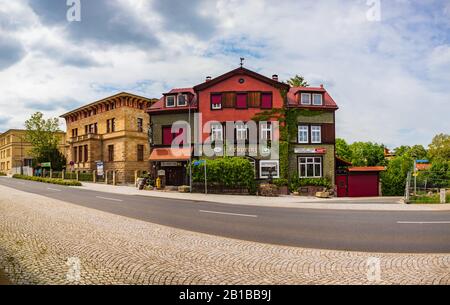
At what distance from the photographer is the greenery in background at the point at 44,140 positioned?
49.8 meters

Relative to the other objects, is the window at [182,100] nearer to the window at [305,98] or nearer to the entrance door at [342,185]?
the window at [305,98]

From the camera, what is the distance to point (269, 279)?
5.13 m

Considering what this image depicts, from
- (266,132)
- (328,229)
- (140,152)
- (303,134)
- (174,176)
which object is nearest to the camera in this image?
(328,229)

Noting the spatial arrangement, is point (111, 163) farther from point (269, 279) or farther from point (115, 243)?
point (269, 279)

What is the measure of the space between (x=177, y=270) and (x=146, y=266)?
2.29 feet

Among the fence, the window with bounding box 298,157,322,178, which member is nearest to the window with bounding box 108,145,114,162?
the window with bounding box 298,157,322,178

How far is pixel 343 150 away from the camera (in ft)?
190

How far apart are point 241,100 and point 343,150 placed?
126 feet

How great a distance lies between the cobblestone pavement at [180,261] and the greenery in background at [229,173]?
613 inches

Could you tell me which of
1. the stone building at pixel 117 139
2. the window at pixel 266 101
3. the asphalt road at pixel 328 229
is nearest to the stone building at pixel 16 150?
the stone building at pixel 117 139

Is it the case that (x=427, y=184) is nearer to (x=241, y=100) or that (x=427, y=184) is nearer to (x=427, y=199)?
(x=427, y=199)

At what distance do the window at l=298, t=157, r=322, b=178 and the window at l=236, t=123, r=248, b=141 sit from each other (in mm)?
5830

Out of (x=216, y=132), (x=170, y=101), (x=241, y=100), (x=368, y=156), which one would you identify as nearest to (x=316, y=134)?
(x=241, y=100)
